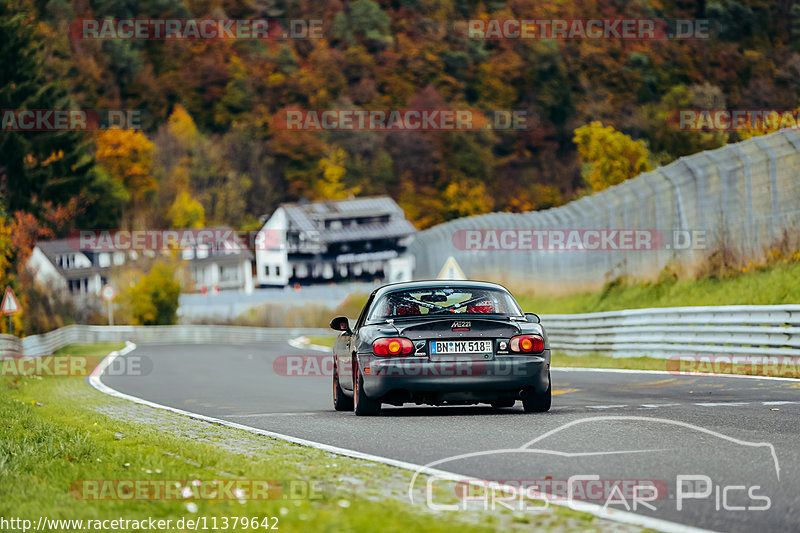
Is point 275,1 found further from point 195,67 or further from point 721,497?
point 721,497

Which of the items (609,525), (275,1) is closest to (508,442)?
(609,525)

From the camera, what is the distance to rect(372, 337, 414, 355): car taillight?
11805 mm

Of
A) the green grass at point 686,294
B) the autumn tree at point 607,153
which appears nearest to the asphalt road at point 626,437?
the green grass at point 686,294

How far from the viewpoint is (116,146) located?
130 metres

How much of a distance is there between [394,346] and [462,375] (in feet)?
2.24

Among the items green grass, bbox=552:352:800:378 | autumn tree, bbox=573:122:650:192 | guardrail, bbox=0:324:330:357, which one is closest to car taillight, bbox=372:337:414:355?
green grass, bbox=552:352:800:378

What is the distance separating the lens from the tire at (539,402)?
1195 centimetres

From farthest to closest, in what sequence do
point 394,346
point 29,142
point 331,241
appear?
point 331,241
point 29,142
point 394,346

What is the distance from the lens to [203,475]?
7.62 metres

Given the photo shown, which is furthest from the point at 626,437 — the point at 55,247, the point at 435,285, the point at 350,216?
the point at 350,216

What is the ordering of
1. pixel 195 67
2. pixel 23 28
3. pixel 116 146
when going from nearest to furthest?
pixel 23 28 < pixel 116 146 < pixel 195 67

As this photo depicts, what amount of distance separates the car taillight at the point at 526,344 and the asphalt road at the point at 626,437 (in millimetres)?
607

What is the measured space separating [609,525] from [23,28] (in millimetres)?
66572

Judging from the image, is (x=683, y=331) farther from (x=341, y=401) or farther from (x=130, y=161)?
(x=130, y=161)
